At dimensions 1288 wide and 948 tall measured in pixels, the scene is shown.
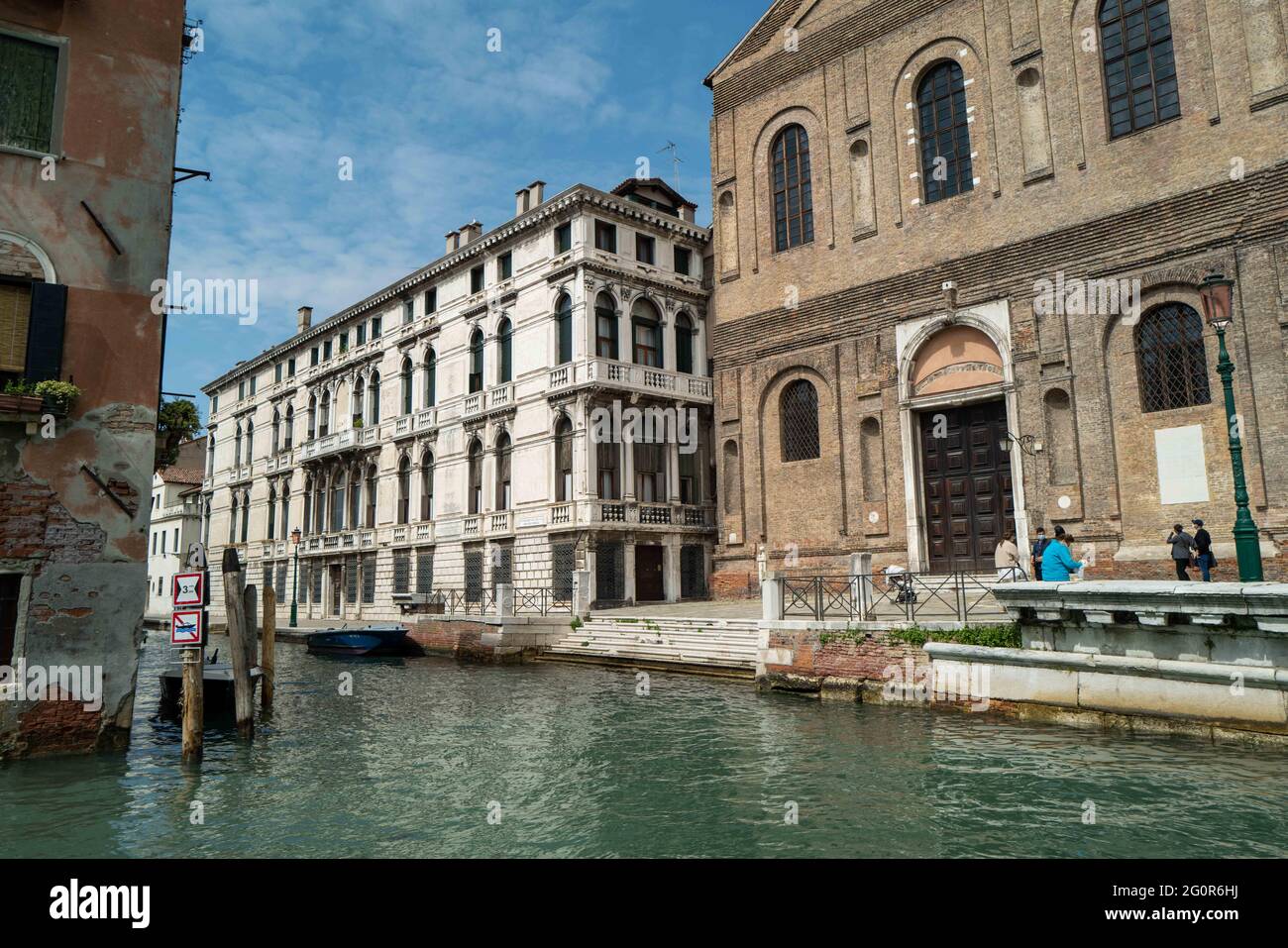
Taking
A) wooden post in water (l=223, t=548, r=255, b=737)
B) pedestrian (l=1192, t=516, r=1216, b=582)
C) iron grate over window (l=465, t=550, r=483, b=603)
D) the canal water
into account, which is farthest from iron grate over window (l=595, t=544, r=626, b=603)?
pedestrian (l=1192, t=516, r=1216, b=582)

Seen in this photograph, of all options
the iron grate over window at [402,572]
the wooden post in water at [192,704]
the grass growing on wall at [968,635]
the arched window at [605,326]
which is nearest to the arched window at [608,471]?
the arched window at [605,326]

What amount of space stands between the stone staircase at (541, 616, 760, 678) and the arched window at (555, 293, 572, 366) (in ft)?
27.7

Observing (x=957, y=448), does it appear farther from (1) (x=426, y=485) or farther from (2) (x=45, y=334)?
(1) (x=426, y=485)

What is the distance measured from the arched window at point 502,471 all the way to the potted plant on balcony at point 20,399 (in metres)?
17.9

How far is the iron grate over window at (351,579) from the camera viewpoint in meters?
33.2

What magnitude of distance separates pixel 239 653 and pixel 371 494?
2202cm

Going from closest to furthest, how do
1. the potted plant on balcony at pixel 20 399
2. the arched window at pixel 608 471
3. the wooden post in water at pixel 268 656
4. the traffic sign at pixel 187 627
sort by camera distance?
the potted plant on balcony at pixel 20 399
the traffic sign at pixel 187 627
the wooden post in water at pixel 268 656
the arched window at pixel 608 471

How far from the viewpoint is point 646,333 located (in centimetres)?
2656

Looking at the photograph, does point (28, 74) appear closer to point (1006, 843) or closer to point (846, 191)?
point (1006, 843)

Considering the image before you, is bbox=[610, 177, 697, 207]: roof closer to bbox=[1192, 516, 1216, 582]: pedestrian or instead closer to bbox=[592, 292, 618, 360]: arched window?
bbox=[592, 292, 618, 360]: arched window

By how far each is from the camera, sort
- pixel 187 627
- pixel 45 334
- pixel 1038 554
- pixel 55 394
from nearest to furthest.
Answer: pixel 55 394 → pixel 45 334 → pixel 187 627 → pixel 1038 554

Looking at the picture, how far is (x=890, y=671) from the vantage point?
13031mm

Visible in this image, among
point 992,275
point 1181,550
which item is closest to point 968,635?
point 1181,550

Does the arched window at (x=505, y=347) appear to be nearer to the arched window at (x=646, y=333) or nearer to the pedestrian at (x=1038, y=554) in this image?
the arched window at (x=646, y=333)
